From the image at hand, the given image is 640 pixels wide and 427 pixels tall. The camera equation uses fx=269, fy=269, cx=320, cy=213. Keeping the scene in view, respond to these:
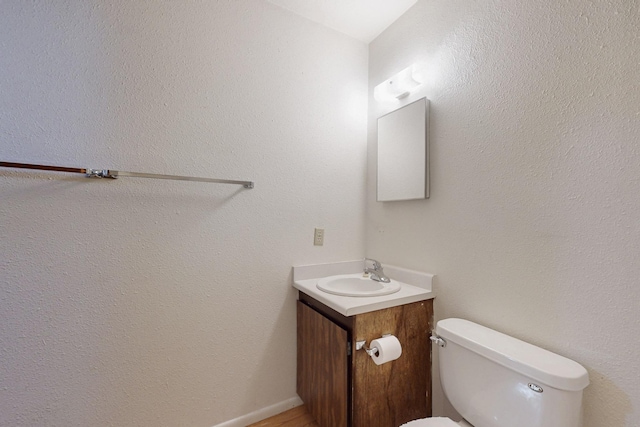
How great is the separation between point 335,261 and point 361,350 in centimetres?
63

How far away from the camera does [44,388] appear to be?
3.46 ft

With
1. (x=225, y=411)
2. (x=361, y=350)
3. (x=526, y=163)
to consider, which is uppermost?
(x=526, y=163)

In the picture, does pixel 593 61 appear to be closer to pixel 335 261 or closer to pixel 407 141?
pixel 407 141

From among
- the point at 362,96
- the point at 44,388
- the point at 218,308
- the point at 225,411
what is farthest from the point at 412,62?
the point at 44,388

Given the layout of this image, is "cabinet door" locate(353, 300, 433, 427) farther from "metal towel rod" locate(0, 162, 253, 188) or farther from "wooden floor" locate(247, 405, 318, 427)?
"metal towel rod" locate(0, 162, 253, 188)

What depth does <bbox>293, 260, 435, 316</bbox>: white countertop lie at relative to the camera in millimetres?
1143

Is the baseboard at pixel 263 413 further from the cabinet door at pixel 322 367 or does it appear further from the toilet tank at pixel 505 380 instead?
the toilet tank at pixel 505 380

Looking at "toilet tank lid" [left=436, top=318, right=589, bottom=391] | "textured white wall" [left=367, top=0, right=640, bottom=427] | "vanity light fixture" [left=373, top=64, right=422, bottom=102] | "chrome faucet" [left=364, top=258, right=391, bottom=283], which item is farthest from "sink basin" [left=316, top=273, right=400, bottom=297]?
"vanity light fixture" [left=373, top=64, right=422, bottom=102]

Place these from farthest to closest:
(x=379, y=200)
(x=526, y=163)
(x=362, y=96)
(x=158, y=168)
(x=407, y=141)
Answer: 1. (x=362, y=96)
2. (x=379, y=200)
3. (x=407, y=141)
4. (x=158, y=168)
5. (x=526, y=163)

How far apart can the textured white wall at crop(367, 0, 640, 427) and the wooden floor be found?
707 mm

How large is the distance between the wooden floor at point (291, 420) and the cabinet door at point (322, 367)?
0.17 ft

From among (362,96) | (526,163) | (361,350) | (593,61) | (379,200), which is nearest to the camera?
(593,61)

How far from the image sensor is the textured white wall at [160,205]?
104 centimetres

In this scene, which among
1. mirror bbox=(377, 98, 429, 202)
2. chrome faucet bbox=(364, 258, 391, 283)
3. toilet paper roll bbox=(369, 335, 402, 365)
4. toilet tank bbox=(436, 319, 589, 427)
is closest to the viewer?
toilet tank bbox=(436, 319, 589, 427)
